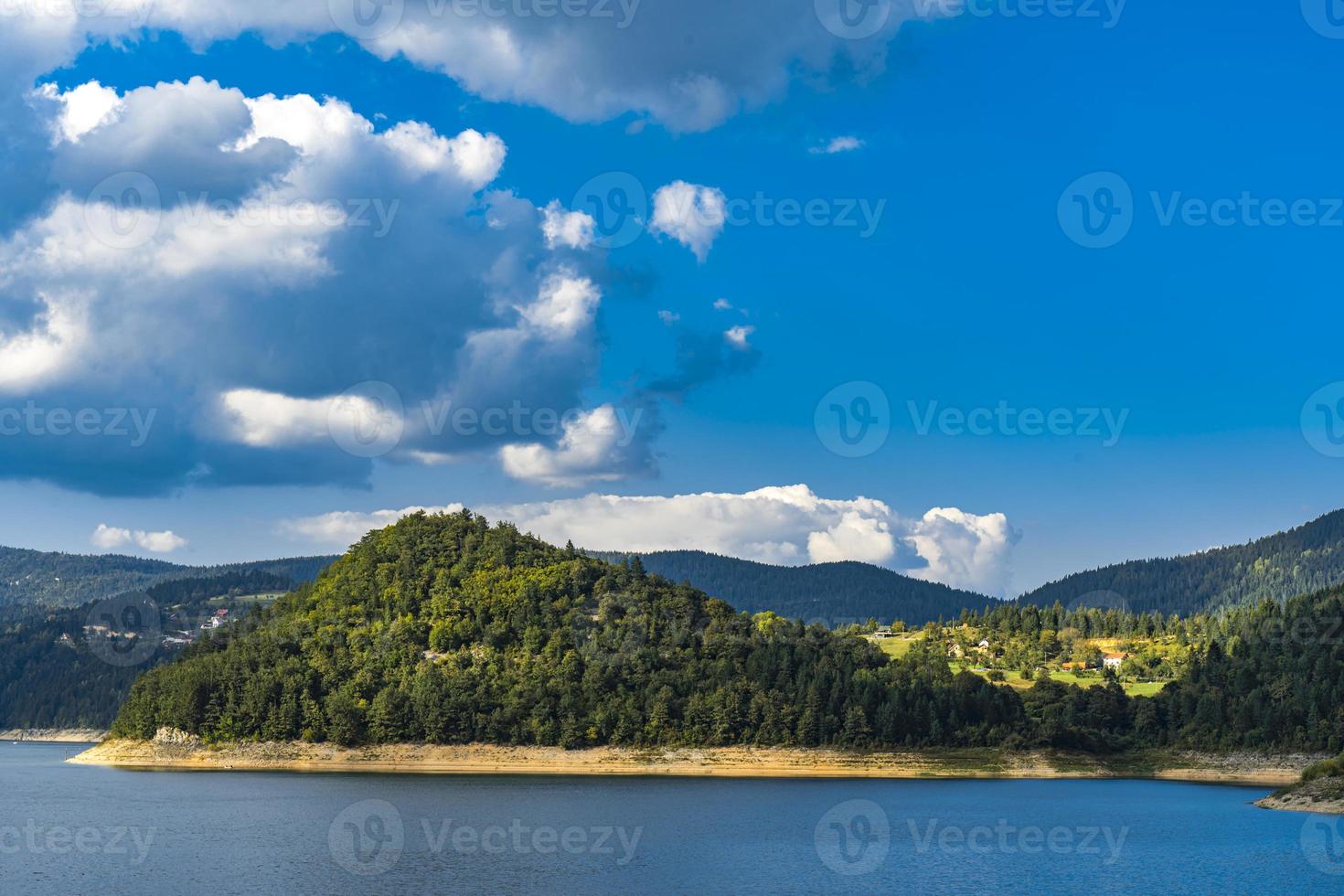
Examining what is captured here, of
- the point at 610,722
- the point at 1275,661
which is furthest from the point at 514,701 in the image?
the point at 1275,661

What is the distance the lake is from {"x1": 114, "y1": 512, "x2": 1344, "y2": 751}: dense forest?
22.3m

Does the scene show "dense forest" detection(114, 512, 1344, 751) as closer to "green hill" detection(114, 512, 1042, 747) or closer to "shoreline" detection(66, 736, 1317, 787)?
"green hill" detection(114, 512, 1042, 747)

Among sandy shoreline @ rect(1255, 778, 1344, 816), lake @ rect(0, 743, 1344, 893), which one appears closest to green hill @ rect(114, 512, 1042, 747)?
lake @ rect(0, 743, 1344, 893)

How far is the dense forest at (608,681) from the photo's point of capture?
14638cm

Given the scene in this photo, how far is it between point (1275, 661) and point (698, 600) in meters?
77.5

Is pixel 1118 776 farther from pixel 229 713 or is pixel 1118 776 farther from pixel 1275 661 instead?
pixel 229 713

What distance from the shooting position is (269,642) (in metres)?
162

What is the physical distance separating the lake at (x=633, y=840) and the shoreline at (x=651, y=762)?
19127 mm

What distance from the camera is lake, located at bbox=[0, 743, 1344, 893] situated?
224 feet

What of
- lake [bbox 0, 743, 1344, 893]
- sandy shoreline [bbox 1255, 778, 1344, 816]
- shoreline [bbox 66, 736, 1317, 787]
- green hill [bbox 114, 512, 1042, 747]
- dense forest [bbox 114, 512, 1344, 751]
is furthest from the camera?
dense forest [bbox 114, 512, 1344, 751]

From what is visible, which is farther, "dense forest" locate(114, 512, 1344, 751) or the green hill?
"dense forest" locate(114, 512, 1344, 751)

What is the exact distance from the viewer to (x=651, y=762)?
144 metres

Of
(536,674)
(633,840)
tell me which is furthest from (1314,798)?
(536,674)

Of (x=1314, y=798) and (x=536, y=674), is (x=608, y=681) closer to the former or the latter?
(x=536, y=674)
